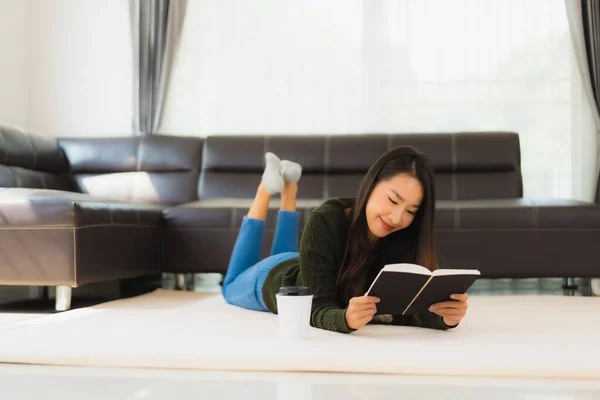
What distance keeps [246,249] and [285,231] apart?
0.69 feet

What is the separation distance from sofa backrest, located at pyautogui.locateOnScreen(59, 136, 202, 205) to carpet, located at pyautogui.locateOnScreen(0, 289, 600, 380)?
1.55m

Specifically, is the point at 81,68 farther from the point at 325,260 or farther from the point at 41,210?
the point at 325,260

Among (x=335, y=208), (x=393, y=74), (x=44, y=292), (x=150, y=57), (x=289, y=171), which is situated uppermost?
(x=150, y=57)

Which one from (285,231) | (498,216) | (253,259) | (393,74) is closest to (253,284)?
(253,259)

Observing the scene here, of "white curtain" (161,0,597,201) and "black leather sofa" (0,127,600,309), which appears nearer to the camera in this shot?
"black leather sofa" (0,127,600,309)

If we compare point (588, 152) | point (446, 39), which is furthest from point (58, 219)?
point (588, 152)

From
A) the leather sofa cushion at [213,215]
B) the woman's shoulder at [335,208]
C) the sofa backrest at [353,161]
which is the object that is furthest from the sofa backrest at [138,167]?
the woman's shoulder at [335,208]

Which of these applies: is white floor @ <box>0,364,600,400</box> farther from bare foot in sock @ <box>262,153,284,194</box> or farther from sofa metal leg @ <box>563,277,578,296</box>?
sofa metal leg @ <box>563,277,578,296</box>

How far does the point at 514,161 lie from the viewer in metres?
3.84

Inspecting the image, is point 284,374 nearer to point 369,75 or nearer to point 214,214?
point 214,214

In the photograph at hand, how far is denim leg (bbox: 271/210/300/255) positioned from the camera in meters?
2.74

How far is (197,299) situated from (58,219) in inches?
27.5

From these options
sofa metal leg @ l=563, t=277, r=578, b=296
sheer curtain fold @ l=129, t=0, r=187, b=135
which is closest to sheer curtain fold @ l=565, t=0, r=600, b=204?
sofa metal leg @ l=563, t=277, r=578, b=296

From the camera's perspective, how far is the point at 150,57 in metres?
4.44
